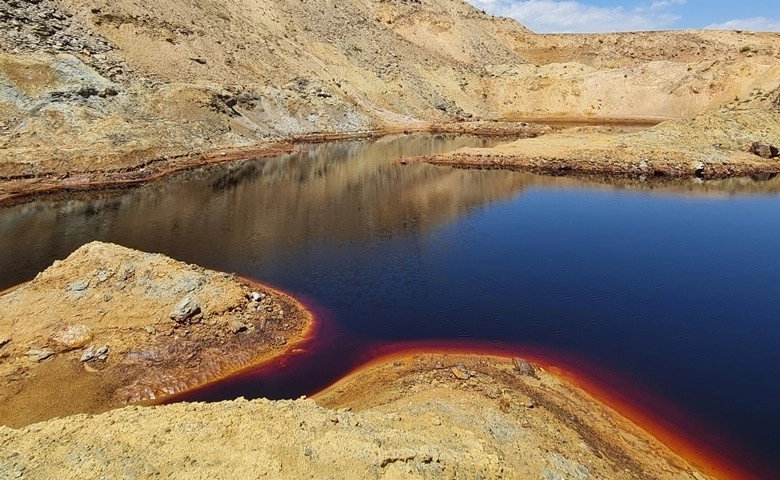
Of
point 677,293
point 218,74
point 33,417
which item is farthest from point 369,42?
point 33,417

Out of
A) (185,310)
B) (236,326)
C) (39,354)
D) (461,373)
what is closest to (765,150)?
(461,373)

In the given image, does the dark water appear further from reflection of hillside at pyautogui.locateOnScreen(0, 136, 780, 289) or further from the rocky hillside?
the rocky hillside

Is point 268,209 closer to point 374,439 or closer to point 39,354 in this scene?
point 39,354

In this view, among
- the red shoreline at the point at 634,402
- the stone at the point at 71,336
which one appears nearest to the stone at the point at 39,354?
the stone at the point at 71,336

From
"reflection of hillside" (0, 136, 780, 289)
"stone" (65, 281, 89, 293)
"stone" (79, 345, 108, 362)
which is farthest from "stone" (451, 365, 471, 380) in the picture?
"stone" (65, 281, 89, 293)

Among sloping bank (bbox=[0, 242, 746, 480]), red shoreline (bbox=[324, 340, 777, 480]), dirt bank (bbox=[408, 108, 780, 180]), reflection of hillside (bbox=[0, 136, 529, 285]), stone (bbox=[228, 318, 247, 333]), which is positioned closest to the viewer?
sloping bank (bbox=[0, 242, 746, 480])

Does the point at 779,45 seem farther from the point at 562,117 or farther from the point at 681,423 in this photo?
the point at 681,423

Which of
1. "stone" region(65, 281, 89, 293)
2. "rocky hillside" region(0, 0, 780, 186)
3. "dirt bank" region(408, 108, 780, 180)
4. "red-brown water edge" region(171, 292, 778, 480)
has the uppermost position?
"rocky hillside" region(0, 0, 780, 186)
